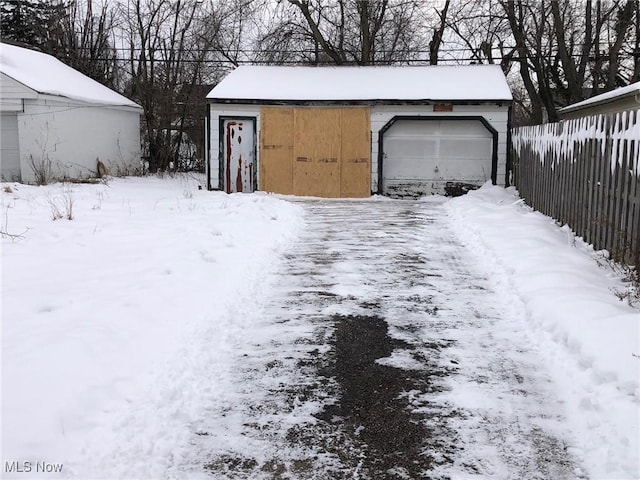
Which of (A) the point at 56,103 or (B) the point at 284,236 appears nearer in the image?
(B) the point at 284,236

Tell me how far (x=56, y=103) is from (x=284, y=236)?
1246 cm

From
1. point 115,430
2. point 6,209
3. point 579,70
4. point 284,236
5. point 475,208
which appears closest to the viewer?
point 115,430

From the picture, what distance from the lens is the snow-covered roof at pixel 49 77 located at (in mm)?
18219

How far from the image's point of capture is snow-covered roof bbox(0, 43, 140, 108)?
59.8ft

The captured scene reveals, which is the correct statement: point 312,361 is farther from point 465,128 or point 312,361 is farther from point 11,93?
point 11,93

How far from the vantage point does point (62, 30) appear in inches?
1095

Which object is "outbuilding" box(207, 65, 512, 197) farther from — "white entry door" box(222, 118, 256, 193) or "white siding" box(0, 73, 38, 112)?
"white siding" box(0, 73, 38, 112)

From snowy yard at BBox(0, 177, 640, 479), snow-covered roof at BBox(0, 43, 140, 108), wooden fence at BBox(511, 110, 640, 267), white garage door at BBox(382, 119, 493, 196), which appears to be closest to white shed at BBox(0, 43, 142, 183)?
snow-covered roof at BBox(0, 43, 140, 108)

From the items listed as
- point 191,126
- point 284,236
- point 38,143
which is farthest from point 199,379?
point 191,126

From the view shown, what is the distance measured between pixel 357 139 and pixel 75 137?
9.20 metres

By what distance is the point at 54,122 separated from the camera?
1867 centimetres

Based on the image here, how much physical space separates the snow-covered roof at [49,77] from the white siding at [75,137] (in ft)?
0.98

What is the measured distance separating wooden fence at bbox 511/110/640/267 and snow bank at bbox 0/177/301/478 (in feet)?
13.1

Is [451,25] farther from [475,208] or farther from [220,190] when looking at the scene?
[475,208]
